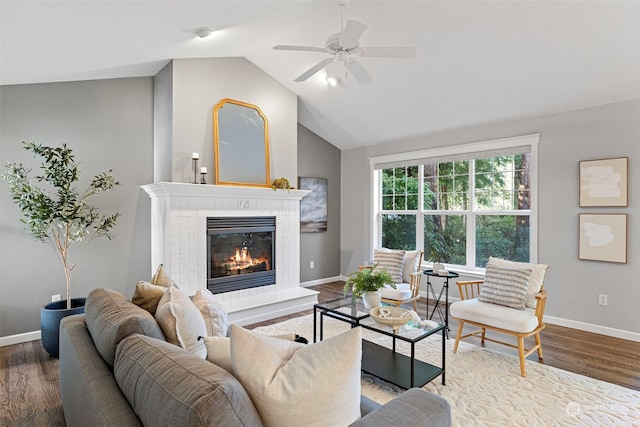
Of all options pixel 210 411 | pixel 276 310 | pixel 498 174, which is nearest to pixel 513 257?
pixel 498 174

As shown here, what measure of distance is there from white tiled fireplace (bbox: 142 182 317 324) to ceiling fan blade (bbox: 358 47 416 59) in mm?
2209

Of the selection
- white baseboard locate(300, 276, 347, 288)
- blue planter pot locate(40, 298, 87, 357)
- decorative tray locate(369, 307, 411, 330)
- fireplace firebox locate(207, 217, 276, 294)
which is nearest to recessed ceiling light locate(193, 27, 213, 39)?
fireplace firebox locate(207, 217, 276, 294)

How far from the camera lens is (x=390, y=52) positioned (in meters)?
→ 2.75

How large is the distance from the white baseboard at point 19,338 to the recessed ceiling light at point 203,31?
134 inches

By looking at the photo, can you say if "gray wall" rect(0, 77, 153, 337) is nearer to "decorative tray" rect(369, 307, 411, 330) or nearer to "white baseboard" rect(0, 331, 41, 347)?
"white baseboard" rect(0, 331, 41, 347)

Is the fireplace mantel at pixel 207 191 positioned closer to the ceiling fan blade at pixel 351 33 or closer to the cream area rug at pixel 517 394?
the ceiling fan blade at pixel 351 33

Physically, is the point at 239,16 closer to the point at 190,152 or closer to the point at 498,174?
the point at 190,152

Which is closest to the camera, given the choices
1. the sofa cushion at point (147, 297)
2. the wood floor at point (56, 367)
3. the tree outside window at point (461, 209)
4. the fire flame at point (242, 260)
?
the sofa cushion at point (147, 297)

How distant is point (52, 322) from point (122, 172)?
1.75m

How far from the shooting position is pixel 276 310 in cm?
432

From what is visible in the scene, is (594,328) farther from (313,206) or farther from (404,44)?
(313,206)

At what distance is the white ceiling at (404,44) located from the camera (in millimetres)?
2637

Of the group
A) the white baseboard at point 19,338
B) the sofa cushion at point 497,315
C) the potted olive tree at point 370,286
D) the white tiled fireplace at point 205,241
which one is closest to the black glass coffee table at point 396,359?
the potted olive tree at point 370,286

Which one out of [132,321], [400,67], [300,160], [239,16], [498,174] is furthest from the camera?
[300,160]
